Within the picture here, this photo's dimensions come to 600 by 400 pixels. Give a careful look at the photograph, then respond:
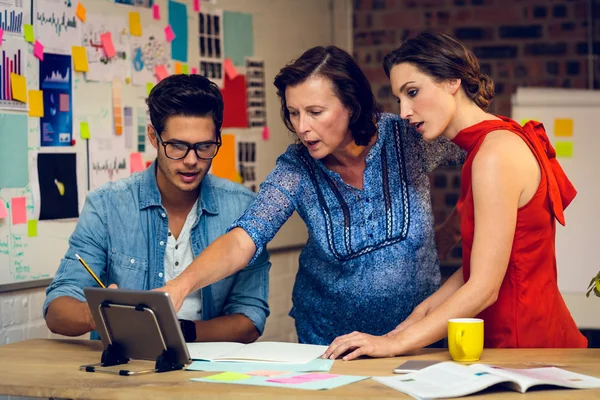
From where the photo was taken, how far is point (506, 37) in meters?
4.72

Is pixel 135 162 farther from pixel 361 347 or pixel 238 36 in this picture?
pixel 361 347

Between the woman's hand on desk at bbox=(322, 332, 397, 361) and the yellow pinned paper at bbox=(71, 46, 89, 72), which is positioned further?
→ the yellow pinned paper at bbox=(71, 46, 89, 72)

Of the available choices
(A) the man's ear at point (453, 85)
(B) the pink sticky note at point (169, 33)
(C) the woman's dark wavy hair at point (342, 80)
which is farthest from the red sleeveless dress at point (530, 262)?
(B) the pink sticky note at point (169, 33)

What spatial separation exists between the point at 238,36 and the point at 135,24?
2.63ft

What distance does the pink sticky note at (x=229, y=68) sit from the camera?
13.0 ft

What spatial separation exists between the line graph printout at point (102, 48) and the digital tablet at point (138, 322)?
4.58 ft

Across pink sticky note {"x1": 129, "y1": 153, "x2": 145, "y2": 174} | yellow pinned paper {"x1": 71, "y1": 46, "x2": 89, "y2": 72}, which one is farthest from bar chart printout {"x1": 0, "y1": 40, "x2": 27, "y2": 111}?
pink sticky note {"x1": 129, "y1": 153, "x2": 145, "y2": 174}

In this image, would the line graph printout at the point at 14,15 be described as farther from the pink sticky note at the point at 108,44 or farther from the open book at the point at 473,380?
the open book at the point at 473,380

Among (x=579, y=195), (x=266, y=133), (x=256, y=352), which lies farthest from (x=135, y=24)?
(x=579, y=195)

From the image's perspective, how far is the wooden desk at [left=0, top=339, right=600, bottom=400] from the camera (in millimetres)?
1562

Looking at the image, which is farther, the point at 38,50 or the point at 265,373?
the point at 38,50

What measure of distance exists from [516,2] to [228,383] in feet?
11.8

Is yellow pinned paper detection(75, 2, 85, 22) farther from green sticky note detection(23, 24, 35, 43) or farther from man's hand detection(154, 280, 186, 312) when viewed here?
man's hand detection(154, 280, 186, 312)

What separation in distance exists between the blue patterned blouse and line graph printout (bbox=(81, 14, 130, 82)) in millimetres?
1064
